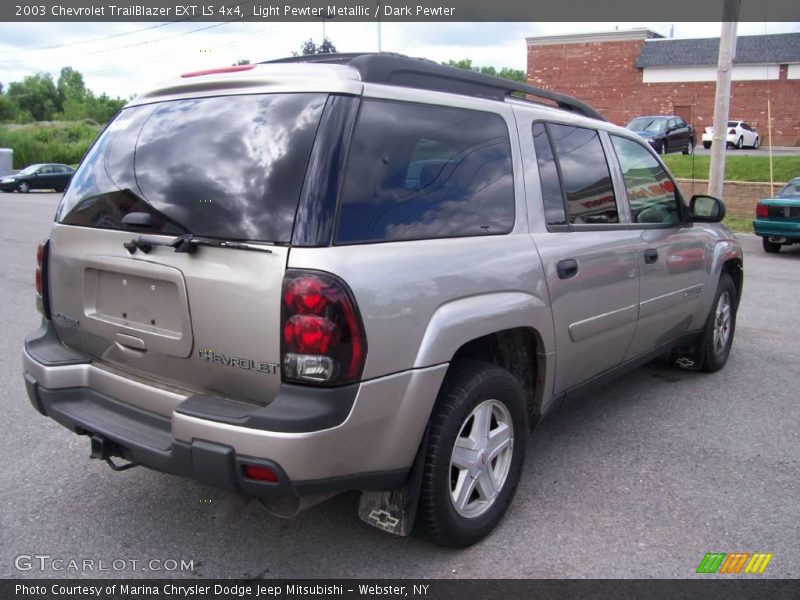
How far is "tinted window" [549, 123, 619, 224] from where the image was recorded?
151 inches

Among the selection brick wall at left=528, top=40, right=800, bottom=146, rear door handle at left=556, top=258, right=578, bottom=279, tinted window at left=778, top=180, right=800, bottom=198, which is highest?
brick wall at left=528, top=40, right=800, bottom=146

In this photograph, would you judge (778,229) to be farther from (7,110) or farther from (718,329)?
(7,110)

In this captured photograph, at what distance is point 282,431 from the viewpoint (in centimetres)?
244

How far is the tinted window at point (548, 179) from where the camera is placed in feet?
11.9

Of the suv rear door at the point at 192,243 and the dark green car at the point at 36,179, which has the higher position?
the suv rear door at the point at 192,243

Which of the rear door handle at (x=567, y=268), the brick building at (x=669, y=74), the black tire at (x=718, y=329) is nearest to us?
the rear door handle at (x=567, y=268)

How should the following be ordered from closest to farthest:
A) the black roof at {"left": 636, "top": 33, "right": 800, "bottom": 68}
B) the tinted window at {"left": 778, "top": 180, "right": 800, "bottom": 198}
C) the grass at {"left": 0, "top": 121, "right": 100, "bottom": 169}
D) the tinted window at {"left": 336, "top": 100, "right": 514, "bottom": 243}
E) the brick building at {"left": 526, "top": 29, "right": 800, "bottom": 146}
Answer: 1. the tinted window at {"left": 336, "top": 100, "right": 514, "bottom": 243}
2. the tinted window at {"left": 778, "top": 180, "right": 800, "bottom": 198}
3. the brick building at {"left": 526, "top": 29, "right": 800, "bottom": 146}
4. the black roof at {"left": 636, "top": 33, "right": 800, "bottom": 68}
5. the grass at {"left": 0, "top": 121, "right": 100, "bottom": 169}

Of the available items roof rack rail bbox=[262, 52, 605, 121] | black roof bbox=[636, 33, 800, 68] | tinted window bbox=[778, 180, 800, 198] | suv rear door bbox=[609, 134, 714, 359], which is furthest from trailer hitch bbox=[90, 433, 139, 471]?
black roof bbox=[636, 33, 800, 68]

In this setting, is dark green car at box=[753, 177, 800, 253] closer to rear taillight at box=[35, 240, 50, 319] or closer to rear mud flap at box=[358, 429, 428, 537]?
rear mud flap at box=[358, 429, 428, 537]

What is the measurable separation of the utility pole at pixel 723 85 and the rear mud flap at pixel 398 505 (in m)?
12.3

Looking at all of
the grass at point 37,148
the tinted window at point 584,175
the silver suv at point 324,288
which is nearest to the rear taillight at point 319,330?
the silver suv at point 324,288

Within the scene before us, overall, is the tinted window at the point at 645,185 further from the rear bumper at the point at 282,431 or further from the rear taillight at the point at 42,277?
the rear taillight at the point at 42,277

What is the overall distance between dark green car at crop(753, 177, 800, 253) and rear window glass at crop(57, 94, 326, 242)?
12118mm

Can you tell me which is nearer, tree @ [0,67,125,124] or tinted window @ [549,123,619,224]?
tinted window @ [549,123,619,224]
